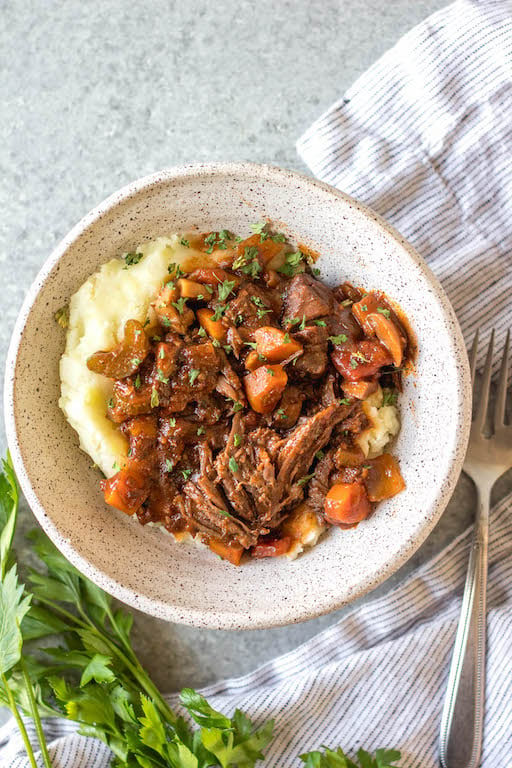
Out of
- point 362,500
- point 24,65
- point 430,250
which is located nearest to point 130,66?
point 24,65

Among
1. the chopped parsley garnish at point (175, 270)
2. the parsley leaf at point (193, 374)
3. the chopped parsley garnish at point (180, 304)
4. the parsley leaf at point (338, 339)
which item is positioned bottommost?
the parsley leaf at point (193, 374)

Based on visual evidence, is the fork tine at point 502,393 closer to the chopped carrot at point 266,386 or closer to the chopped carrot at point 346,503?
the chopped carrot at point 346,503

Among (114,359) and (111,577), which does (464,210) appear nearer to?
(114,359)

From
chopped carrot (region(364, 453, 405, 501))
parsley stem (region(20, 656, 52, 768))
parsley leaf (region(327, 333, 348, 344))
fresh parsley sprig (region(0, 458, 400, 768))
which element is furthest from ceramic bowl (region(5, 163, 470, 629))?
parsley stem (region(20, 656, 52, 768))

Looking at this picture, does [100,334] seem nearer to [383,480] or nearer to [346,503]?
[346,503]

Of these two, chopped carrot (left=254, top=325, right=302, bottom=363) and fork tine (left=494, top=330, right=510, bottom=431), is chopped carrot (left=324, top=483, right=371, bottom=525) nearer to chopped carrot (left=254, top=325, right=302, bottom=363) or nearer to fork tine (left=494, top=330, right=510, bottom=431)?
chopped carrot (left=254, top=325, right=302, bottom=363)

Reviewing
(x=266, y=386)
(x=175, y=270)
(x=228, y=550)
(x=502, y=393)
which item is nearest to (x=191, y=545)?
(x=228, y=550)

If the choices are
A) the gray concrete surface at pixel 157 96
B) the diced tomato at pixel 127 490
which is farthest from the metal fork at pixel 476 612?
the diced tomato at pixel 127 490
